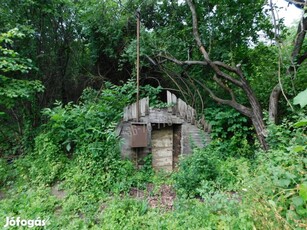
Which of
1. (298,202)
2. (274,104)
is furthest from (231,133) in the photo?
(298,202)

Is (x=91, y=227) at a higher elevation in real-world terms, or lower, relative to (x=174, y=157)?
lower

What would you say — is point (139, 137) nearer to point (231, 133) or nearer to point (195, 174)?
point (195, 174)

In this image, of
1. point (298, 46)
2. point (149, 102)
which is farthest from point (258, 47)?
point (149, 102)

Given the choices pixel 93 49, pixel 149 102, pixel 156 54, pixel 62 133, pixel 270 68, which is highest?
pixel 93 49

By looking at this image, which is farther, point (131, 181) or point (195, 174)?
point (131, 181)

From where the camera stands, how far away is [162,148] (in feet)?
15.2

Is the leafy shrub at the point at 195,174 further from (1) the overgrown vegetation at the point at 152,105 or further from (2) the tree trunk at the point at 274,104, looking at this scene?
(2) the tree trunk at the point at 274,104

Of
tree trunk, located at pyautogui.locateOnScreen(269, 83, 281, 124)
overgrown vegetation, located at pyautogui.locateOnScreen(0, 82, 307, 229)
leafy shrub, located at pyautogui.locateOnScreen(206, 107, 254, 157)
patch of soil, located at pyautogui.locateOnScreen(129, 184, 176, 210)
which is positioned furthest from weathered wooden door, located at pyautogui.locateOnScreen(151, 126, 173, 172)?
tree trunk, located at pyautogui.locateOnScreen(269, 83, 281, 124)

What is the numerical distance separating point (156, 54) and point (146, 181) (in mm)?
3468

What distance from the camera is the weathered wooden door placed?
457 centimetres

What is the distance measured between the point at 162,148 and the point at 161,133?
0.38m

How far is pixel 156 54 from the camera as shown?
532 centimetres

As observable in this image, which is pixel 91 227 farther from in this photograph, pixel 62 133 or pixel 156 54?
pixel 156 54

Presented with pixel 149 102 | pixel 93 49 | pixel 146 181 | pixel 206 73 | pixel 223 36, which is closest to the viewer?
pixel 146 181
